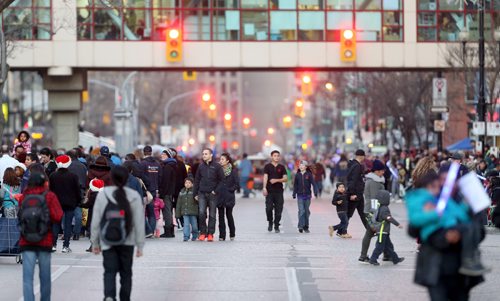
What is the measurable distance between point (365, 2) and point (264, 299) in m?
36.3

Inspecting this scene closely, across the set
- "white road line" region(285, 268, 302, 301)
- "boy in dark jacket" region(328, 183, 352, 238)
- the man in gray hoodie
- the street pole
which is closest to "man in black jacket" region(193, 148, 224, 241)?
"boy in dark jacket" region(328, 183, 352, 238)

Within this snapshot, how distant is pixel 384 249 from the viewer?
19.4 m

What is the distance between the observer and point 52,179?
21047 mm

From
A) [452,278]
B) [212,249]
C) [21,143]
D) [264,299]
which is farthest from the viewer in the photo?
[21,143]

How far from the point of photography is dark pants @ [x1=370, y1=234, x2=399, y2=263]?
744 inches

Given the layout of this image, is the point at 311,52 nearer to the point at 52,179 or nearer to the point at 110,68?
the point at 110,68

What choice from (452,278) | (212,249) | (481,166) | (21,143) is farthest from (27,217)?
(481,166)

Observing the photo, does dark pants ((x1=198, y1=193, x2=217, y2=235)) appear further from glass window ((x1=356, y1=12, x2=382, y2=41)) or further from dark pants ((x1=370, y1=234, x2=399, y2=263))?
glass window ((x1=356, y1=12, x2=382, y2=41))

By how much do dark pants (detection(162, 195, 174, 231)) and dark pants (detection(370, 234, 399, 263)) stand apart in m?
7.12

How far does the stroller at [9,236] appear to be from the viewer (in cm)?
1912

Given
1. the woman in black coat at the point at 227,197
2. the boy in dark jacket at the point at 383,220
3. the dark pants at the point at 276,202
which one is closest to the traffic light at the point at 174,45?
the dark pants at the point at 276,202

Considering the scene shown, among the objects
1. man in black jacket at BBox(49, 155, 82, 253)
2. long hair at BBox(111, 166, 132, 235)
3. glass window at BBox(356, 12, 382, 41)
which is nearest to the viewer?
long hair at BBox(111, 166, 132, 235)

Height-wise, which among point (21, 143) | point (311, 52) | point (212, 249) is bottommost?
point (212, 249)

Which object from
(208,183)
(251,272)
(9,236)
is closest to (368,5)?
(208,183)
